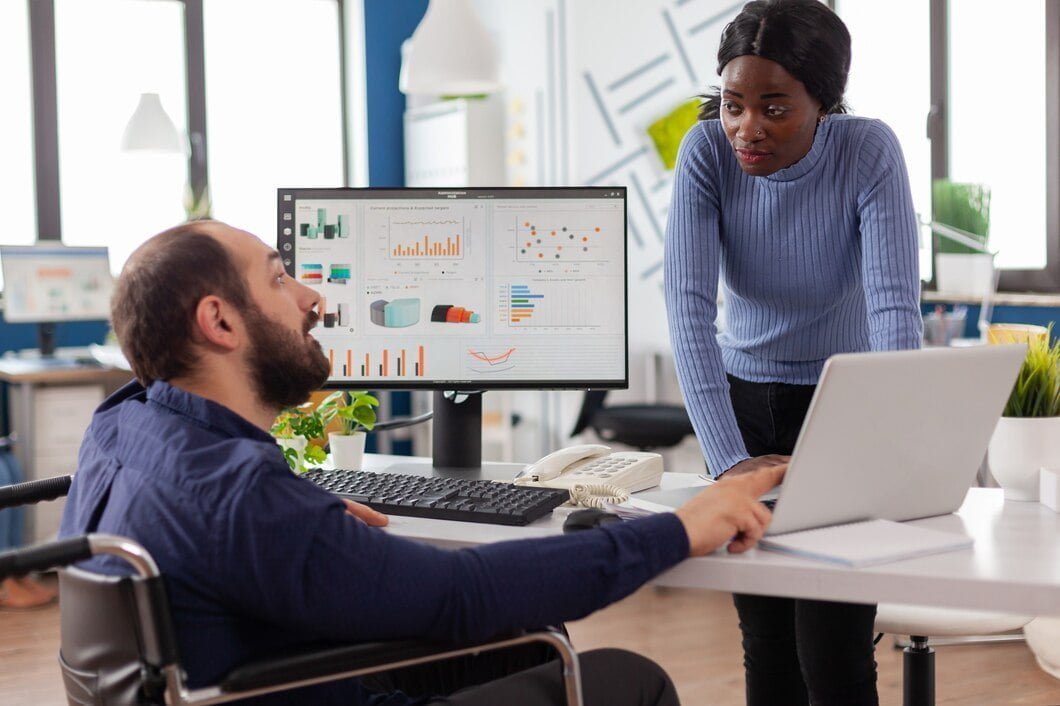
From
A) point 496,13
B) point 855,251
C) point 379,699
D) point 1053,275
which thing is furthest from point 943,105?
point 379,699

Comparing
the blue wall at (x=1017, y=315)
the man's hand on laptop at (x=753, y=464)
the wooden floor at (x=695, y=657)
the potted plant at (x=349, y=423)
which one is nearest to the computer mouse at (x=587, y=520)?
the man's hand on laptop at (x=753, y=464)

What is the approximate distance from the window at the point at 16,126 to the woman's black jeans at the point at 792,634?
436 centimetres

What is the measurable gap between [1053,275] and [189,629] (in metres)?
3.76

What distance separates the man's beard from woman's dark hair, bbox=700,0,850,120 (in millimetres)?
751

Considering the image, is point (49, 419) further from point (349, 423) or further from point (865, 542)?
point (865, 542)

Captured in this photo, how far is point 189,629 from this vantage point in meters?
1.18

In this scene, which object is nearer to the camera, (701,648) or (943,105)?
(701,648)

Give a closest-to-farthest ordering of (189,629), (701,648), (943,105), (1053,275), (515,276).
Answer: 1. (189,629)
2. (515,276)
3. (701,648)
4. (1053,275)
5. (943,105)

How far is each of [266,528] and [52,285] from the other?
152 inches

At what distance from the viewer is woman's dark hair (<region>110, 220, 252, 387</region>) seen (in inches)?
51.8

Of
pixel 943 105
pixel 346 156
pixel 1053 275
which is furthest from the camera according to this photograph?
pixel 346 156

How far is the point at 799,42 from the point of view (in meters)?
1.67

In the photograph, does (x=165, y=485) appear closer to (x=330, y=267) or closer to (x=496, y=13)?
(x=330, y=267)

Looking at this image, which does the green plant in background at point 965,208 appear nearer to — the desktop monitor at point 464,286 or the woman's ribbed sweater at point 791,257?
the woman's ribbed sweater at point 791,257
